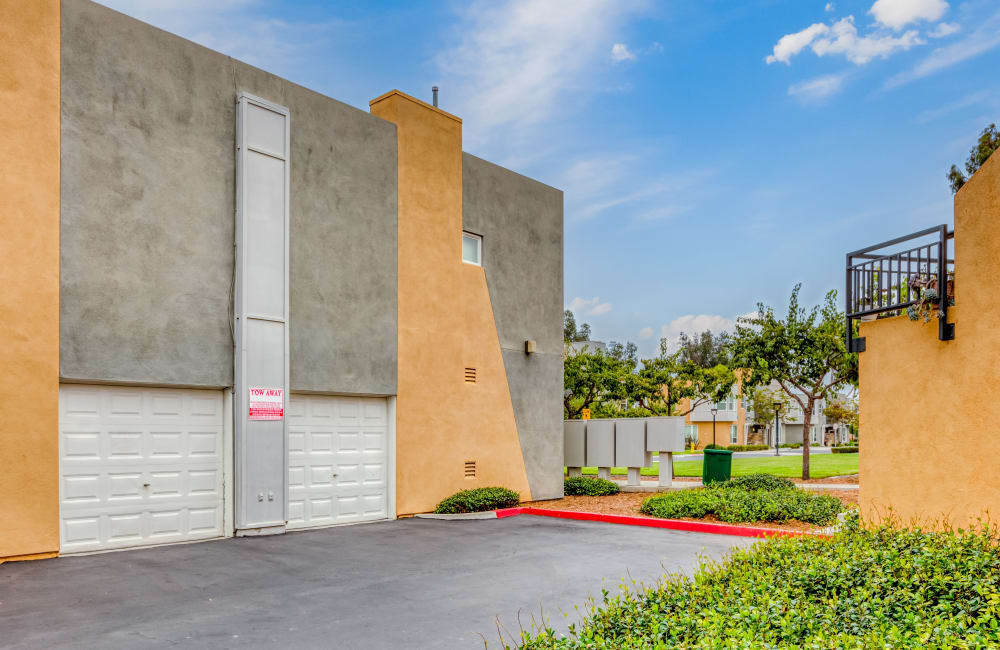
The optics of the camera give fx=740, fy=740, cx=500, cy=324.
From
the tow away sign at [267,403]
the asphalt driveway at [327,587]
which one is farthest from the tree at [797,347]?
the tow away sign at [267,403]

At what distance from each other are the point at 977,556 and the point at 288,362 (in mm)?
9785

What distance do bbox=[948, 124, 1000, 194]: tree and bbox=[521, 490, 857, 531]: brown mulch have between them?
1199 cm

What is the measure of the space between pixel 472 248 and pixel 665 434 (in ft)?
21.5

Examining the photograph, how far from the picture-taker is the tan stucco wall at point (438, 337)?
1459 cm

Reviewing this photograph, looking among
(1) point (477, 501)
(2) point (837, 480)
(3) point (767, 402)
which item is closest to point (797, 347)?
(2) point (837, 480)

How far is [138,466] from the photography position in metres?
10.7

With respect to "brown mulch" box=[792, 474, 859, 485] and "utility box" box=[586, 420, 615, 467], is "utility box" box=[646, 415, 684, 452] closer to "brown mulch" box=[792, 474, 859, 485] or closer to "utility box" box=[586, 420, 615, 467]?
"utility box" box=[586, 420, 615, 467]

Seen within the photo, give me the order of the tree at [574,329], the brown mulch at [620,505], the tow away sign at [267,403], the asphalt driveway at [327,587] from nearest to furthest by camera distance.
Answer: the asphalt driveway at [327,587]
the tow away sign at [267,403]
the brown mulch at [620,505]
the tree at [574,329]

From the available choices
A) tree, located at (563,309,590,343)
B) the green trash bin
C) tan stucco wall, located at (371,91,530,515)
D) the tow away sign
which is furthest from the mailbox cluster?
tree, located at (563,309,590,343)

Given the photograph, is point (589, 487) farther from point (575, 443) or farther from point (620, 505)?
point (620, 505)

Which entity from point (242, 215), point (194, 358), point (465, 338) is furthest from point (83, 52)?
point (465, 338)

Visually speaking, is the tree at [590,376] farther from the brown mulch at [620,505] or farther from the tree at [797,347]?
the brown mulch at [620,505]

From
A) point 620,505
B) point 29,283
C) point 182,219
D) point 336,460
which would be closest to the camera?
point 29,283

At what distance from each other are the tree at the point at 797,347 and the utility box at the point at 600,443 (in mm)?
7718
